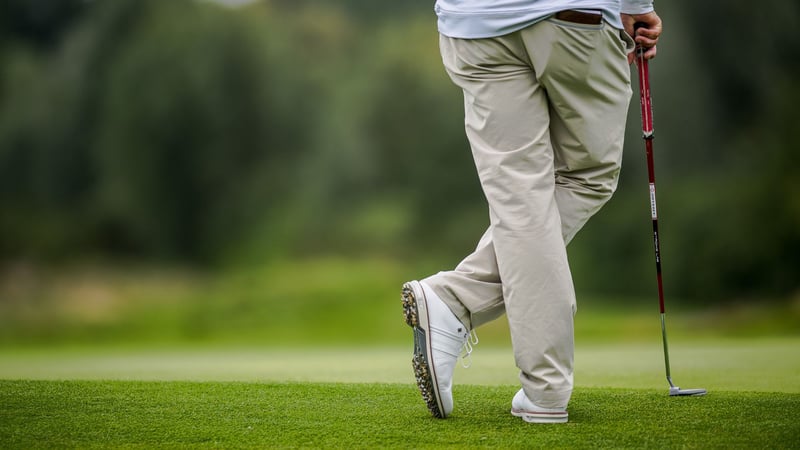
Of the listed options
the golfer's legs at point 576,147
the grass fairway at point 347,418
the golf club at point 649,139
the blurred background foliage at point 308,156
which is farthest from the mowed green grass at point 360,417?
the blurred background foliage at point 308,156

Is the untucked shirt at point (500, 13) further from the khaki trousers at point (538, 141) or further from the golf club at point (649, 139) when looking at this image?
the golf club at point (649, 139)

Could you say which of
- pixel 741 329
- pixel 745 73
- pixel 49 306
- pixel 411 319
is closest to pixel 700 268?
pixel 745 73

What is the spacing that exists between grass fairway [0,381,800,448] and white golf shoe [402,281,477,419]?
0.06 meters

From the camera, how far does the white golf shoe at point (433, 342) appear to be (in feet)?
6.73

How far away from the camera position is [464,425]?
1.96 m

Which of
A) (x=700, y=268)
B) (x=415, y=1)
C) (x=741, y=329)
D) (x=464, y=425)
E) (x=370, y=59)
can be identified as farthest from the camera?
(x=415, y=1)

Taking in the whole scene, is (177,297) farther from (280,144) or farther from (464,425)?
(464,425)

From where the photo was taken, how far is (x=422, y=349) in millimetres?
2105

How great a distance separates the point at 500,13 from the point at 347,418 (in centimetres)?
91

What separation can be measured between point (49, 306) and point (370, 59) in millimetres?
12547

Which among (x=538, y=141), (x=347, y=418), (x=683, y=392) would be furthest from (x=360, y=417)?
(x=683, y=392)

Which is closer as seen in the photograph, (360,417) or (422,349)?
(360,417)

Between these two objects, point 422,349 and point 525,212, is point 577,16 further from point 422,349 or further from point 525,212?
point 422,349

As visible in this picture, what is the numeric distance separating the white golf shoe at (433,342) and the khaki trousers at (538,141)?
0.15 m
